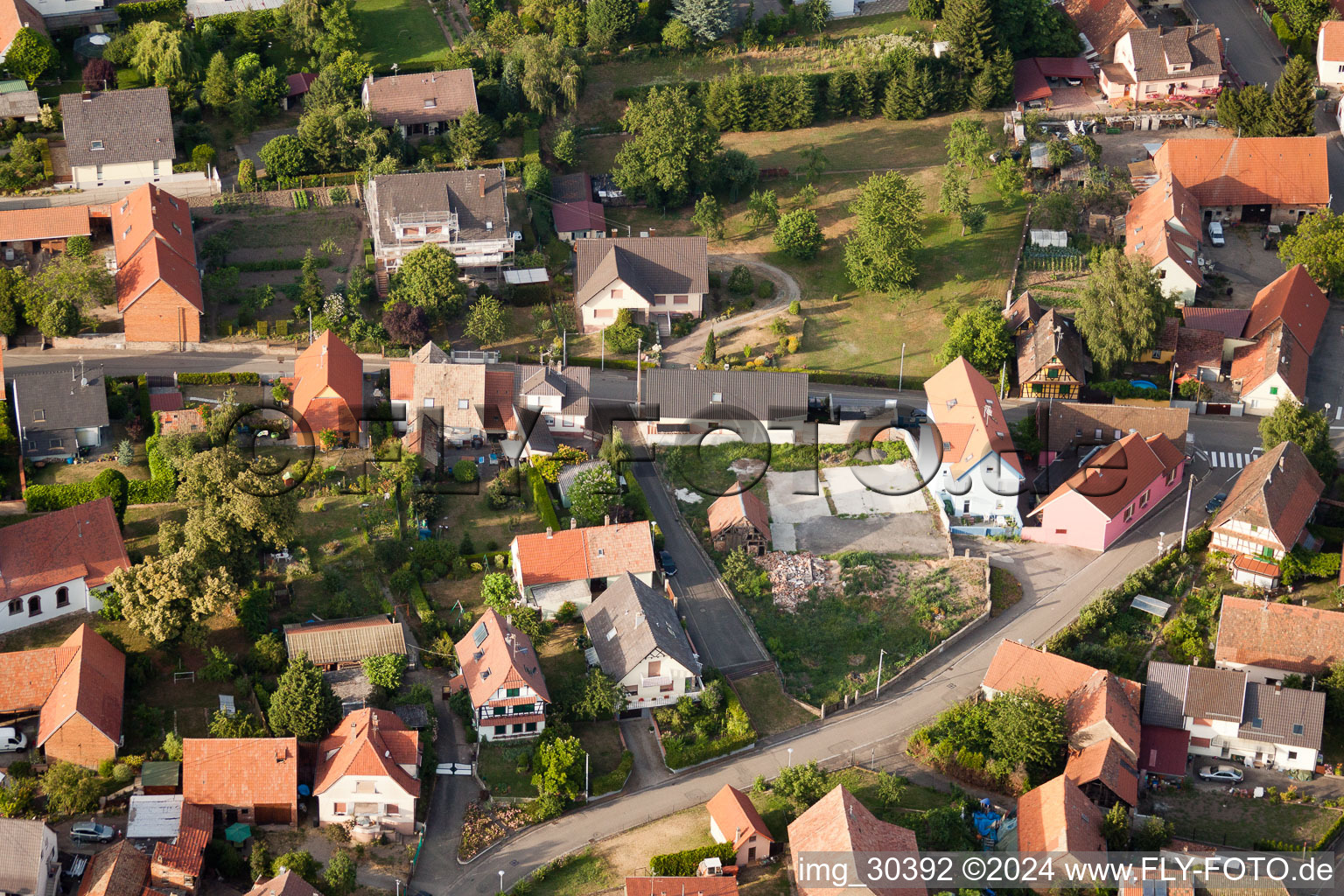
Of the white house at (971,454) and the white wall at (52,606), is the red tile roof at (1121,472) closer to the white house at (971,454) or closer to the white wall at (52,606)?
the white house at (971,454)

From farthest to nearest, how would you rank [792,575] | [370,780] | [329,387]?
[329,387]
[792,575]
[370,780]

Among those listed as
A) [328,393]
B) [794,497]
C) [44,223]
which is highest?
[44,223]

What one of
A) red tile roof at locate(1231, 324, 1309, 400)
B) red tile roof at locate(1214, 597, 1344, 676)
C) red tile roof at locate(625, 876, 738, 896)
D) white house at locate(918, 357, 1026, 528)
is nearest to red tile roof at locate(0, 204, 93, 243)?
white house at locate(918, 357, 1026, 528)

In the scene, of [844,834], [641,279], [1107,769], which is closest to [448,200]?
[641,279]

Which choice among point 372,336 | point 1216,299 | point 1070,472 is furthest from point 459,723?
point 1216,299

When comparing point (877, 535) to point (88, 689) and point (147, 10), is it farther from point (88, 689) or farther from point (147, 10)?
point (147, 10)

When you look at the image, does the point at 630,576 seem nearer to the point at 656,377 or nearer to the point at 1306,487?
the point at 656,377
